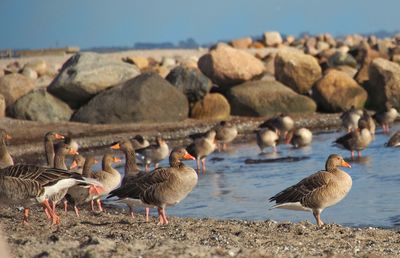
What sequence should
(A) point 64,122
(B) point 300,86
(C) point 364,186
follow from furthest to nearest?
1. (B) point 300,86
2. (A) point 64,122
3. (C) point 364,186

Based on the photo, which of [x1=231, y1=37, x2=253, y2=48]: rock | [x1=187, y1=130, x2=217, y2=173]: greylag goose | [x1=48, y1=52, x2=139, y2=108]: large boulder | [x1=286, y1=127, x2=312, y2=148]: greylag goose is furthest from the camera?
[x1=231, y1=37, x2=253, y2=48]: rock

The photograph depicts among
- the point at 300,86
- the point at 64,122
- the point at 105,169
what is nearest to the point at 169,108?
the point at 64,122

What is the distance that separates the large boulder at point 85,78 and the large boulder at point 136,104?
906 millimetres

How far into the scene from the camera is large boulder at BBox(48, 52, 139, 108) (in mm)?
31719

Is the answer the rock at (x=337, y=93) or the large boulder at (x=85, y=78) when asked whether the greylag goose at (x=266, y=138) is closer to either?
the rock at (x=337, y=93)

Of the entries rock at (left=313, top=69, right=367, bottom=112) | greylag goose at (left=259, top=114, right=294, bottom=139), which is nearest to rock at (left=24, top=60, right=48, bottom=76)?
rock at (left=313, top=69, right=367, bottom=112)

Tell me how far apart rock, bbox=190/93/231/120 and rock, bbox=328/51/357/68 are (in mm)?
16518

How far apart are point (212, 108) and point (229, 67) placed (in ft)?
8.36

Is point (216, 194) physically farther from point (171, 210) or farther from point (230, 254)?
point (230, 254)

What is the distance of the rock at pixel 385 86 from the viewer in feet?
111

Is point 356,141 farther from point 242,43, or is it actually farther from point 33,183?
point 242,43

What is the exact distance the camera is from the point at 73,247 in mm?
9109

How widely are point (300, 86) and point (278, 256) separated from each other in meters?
26.8

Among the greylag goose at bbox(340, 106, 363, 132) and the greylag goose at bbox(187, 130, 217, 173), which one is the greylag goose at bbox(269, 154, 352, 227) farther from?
the greylag goose at bbox(340, 106, 363, 132)
